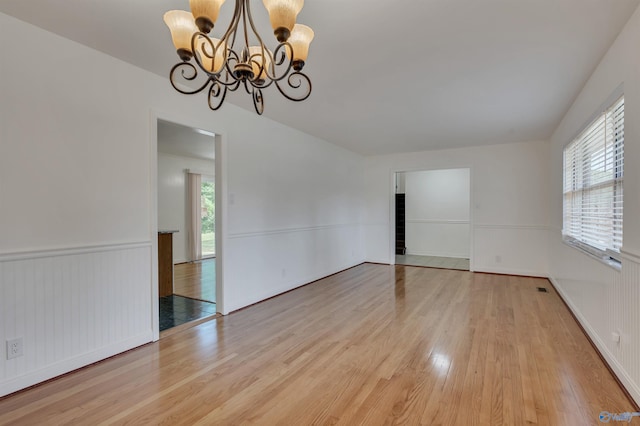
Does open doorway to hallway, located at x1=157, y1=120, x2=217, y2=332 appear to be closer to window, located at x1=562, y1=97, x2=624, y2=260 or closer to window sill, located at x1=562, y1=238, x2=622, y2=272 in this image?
window sill, located at x1=562, y1=238, x2=622, y2=272

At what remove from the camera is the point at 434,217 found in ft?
25.6

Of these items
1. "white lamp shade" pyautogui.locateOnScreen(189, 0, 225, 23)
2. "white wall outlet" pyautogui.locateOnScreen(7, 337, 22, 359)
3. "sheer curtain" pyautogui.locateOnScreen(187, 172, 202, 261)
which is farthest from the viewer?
"sheer curtain" pyautogui.locateOnScreen(187, 172, 202, 261)

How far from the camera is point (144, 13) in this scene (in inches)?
74.5

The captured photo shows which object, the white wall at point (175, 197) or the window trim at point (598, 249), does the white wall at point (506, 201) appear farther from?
the white wall at point (175, 197)

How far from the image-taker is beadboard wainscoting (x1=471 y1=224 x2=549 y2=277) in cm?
525

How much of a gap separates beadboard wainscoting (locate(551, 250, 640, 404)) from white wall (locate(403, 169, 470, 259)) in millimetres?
4643

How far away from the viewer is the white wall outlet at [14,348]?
76.5 inches

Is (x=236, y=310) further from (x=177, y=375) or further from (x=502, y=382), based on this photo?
(x=502, y=382)

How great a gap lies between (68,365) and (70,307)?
A: 41 cm

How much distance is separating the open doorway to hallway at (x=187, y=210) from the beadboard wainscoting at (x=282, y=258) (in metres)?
0.70

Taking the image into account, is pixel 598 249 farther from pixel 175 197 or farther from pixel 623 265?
pixel 175 197

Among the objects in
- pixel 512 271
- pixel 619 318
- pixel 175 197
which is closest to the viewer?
pixel 619 318

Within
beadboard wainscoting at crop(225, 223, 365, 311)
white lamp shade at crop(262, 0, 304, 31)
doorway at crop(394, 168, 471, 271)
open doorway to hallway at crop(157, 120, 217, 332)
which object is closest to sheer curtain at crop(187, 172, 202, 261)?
open doorway to hallway at crop(157, 120, 217, 332)

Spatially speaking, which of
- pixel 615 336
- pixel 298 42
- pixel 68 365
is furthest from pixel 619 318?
pixel 68 365
